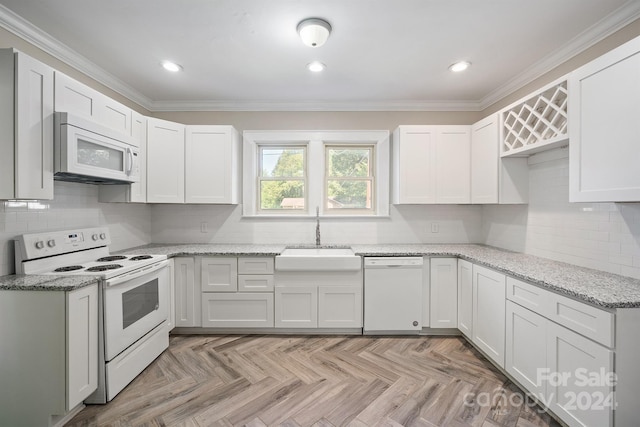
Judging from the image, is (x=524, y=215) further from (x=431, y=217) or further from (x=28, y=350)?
(x=28, y=350)

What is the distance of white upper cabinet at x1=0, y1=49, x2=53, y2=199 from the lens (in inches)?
61.6

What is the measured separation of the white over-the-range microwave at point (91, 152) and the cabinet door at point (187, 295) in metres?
0.94

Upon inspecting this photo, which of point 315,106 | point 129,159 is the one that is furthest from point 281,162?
point 129,159

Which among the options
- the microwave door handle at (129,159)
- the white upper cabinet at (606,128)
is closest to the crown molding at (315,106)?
the microwave door handle at (129,159)

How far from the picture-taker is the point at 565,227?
2193 millimetres

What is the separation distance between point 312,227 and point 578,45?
112 inches

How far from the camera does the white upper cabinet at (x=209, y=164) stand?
2.96 metres

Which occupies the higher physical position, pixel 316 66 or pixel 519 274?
pixel 316 66

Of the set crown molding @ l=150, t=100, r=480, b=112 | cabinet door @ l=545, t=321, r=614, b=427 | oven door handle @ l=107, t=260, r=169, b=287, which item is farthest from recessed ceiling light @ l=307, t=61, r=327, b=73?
cabinet door @ l=545, t=321, r=614, b=427

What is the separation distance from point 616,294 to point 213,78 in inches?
134

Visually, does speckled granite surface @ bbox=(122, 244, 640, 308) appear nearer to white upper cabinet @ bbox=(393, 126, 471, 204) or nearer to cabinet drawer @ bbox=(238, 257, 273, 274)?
cabinet drawer @ bbox=(238, 257, 273, 274)

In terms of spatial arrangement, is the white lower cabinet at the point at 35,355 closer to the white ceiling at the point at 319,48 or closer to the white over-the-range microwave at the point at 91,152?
the white over-the-range microwave at the point at 91,152

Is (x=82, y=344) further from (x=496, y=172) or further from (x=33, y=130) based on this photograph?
(x=496, y=172)

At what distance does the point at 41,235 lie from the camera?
1.92 meters
